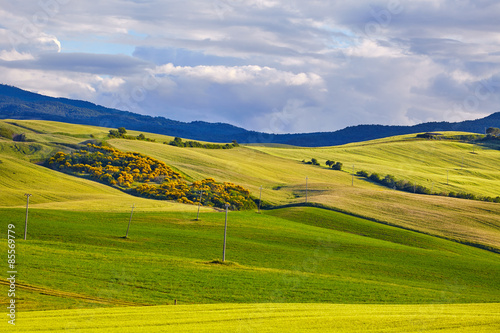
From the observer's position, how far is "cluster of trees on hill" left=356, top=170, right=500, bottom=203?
347 ft

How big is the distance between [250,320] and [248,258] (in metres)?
24.4

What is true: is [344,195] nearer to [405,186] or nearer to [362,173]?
[405,186]

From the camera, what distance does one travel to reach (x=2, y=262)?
32.8m

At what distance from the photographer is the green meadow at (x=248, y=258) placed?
79.7 feet

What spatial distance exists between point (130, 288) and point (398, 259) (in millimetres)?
31652

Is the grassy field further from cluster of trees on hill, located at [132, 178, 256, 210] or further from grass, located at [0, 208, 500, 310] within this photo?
grass, located at [0, 208, 500, 310]

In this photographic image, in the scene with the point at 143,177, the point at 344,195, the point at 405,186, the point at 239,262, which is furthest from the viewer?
the point at 405,186

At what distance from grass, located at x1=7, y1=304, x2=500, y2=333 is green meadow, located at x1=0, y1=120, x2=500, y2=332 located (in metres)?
0.09

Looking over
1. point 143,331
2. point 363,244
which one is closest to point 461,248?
point 363,244

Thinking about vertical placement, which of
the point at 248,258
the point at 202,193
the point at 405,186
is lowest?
the point at 248,258

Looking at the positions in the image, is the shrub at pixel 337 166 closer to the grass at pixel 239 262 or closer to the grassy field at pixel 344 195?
the grassy field at pixel 344 195

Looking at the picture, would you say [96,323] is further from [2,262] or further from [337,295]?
[337,295]

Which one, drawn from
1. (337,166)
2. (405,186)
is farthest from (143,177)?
(337,166)

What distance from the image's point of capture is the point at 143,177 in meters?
93.1
